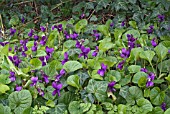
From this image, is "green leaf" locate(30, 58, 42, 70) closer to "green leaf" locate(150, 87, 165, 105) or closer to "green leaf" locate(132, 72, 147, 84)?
"green leaf" locate(132, 72, 147, 84)

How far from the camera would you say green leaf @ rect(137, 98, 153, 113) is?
2.20m

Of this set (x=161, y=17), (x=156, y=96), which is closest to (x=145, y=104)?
(x=156, y=96)

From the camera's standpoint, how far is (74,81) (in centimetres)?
231

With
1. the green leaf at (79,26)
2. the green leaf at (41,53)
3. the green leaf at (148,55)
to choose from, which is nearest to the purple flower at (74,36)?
the green leaf at (79,26)

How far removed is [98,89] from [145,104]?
12.1 inches

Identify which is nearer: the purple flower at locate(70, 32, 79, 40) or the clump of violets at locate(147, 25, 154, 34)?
the purple flower at locate(70, 32, 79, 40)

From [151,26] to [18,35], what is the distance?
134cm

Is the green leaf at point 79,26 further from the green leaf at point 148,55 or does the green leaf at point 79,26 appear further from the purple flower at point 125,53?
the green leaf at point 148,55

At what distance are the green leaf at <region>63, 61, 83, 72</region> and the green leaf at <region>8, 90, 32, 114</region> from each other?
0.35 m

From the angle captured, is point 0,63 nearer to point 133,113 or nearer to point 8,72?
point 8,72

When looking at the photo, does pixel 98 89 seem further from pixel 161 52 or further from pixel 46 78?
pixel 161 52

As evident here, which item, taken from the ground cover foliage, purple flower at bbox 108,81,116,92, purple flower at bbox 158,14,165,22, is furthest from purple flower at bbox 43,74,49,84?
purple flower at bbox 158,14,165,22

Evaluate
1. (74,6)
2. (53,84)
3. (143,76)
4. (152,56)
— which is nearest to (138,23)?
(74,6)

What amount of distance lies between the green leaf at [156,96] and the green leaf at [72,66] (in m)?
0.50
